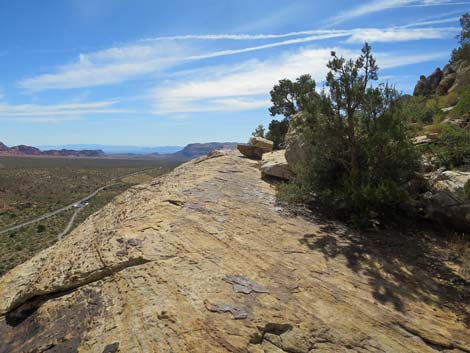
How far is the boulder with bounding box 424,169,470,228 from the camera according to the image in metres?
9.44

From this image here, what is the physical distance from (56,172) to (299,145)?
421 ft

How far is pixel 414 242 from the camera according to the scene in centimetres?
904

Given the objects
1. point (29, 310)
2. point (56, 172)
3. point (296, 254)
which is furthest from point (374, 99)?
point (56, 172)

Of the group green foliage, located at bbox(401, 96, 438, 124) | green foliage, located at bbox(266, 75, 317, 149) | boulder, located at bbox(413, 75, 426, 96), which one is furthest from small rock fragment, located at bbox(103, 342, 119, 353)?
boulder, located at bbox(413, 75, 426, 96)

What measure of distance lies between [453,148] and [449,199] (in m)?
2.49

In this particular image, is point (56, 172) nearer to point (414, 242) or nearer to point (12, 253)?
point (12, 253)

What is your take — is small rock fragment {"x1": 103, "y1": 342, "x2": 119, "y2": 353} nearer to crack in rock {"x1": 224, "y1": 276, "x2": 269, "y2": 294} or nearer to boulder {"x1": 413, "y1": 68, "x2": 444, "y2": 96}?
crack in rock {"x1": 224, "y1": 276, "x2": 269, "y2": 294}

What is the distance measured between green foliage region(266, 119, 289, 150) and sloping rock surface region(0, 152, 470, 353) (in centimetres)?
1891

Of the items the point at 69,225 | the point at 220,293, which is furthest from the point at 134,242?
the point at 69,225

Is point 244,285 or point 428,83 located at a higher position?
point 428,83

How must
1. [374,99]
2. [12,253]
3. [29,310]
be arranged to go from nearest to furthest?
[29,310] → [374,99] → [12,253]

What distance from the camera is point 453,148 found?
11.3m

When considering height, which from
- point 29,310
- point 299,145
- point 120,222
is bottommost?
point 29,310

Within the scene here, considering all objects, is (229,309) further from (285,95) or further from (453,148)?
(285,95)
